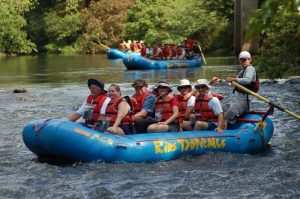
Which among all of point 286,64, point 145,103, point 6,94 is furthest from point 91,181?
point 6,94

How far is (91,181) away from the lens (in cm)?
662

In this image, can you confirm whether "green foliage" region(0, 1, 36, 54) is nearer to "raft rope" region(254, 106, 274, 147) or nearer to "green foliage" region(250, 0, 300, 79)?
"green foliage" region(250, 0, 300, 79)

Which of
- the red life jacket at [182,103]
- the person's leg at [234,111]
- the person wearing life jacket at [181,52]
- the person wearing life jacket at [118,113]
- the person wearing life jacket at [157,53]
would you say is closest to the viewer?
the person wearing life jacket at [118,113]

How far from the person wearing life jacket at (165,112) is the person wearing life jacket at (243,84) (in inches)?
25.4

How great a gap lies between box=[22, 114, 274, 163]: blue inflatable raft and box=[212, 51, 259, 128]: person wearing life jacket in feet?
0.88

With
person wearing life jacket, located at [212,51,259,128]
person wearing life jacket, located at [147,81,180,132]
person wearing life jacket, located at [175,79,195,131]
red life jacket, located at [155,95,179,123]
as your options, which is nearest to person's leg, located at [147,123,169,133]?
person wearing life jacket, located at [147,81,180,132]

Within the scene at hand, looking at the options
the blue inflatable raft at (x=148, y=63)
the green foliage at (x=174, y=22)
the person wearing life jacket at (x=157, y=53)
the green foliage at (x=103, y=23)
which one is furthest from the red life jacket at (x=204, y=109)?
the green foliage at (x=103, y=23)

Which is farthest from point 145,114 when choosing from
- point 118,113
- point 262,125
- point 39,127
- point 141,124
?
point 262,125

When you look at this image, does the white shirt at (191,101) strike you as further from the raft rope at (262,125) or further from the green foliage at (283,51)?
the green foliage at (283,51)

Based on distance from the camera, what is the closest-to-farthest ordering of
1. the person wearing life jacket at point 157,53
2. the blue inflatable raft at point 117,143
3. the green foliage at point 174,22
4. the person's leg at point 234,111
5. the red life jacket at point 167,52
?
the blue inflatable raft at point 117,143, the person's leg at point 234,111, the red life jacket at point 167,52, the person wearing life jacket at point 157,53, the green foliage at point 174,22

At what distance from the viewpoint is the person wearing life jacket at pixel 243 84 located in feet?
25.9

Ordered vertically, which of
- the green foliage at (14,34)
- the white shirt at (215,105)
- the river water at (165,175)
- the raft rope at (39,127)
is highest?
the green foliage at (14,34)

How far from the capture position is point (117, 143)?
721 cm

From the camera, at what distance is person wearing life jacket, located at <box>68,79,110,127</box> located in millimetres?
7590
